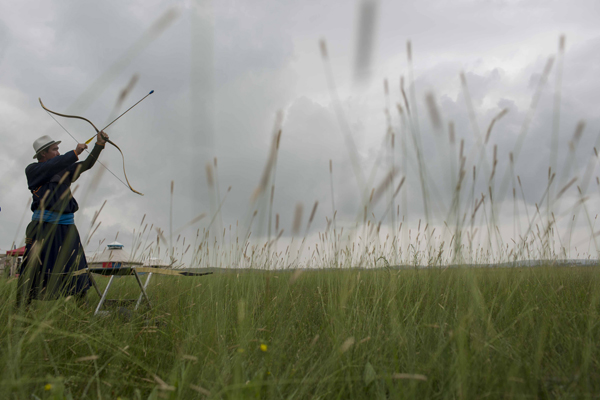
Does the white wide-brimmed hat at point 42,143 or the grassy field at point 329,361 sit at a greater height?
the white wide-brimmed hat at point 42,143

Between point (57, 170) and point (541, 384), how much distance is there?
3.28m

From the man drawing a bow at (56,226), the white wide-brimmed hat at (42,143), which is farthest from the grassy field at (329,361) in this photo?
the white wide-brimmed hat at (42,143)

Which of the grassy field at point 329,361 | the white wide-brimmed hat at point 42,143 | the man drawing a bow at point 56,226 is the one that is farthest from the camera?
the white wide-brimmed hat at point 42,143

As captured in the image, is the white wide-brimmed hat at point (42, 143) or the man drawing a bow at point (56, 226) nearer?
the man drawing a bow at point (56, 226)

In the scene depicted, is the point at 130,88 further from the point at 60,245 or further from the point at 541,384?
the point at 60,245

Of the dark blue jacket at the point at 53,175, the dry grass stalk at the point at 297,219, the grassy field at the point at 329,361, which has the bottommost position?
the grassy field at the point at 329,361

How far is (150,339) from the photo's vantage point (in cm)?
169

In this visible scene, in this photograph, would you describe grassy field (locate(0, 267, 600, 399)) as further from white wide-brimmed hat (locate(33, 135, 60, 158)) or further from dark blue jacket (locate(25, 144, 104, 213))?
white wide-brimmed hat (locate(33, 135, 60, 158))

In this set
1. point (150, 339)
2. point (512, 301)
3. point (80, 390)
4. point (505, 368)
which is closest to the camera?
point (505, 368)

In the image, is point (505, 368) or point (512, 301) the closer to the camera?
point (505, 368)

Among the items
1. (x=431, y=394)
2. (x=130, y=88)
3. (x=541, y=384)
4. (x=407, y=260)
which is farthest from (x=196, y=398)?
(x=407, y=260)

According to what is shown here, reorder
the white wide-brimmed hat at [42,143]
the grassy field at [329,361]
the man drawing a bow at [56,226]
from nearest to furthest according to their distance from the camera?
the grassy field at [329,361], the man drawing a bow at [56,226], the white wide-brimmed hat at [42,143]

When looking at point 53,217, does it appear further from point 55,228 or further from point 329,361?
→ point 329,361

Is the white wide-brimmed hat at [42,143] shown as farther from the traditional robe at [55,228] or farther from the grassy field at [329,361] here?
the grassy field at [329,361]
